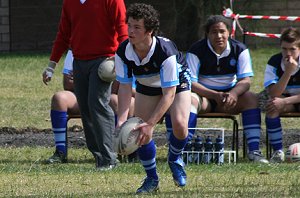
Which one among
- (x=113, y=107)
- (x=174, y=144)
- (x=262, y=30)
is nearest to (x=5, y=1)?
(x=262, y=30)

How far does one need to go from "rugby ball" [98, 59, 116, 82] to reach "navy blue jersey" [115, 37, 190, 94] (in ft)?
5.07

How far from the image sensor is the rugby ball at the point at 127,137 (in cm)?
849

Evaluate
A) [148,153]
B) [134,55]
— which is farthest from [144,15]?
[148,153]

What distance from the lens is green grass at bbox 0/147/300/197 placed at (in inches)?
346

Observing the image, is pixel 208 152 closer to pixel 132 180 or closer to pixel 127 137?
pixel 132 180

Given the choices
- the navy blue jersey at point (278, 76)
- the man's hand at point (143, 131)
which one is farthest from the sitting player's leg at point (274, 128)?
the man's hand at point (143, 131)

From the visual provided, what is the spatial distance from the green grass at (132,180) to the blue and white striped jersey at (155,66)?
37.5 inches

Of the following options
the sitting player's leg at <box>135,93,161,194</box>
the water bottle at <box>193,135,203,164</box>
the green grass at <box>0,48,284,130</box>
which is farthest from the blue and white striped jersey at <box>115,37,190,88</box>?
the green grass at <box>0,48,284,130</box>

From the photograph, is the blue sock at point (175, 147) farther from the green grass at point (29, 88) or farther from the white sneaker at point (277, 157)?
the green grass at point (29, 88)

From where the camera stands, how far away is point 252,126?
466 inches

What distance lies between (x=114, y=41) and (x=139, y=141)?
2.65 meters

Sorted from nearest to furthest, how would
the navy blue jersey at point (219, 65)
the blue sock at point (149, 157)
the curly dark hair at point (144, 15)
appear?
the curly dark hair at point (144, 15) → the blue sock at point (149, 157) → the navy blue jersey at point (219, 65)

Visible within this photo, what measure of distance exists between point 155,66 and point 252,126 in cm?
318

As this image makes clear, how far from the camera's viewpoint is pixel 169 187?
9227 millimetres
